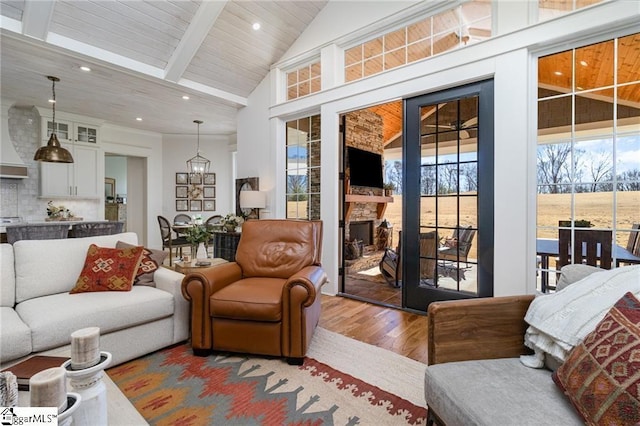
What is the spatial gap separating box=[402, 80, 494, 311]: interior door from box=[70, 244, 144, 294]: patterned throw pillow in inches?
104

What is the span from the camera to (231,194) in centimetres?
806

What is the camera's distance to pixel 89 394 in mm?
984

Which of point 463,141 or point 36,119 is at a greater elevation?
point 36,119

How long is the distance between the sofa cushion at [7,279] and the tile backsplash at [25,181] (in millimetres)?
4277

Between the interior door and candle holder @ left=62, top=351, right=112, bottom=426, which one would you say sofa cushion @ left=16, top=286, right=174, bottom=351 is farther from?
the interior door

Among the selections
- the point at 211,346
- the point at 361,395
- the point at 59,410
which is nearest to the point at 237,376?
the point at 211,346

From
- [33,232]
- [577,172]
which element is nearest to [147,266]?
[33,232]

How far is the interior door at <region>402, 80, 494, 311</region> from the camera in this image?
2.88 metres

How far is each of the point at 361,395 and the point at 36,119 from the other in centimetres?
722

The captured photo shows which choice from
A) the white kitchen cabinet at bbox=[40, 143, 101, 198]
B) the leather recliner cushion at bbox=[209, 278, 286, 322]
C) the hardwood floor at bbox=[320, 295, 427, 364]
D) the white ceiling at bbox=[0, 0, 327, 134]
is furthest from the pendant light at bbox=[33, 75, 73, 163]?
the hardwood floor at bbox=[320, 295, 427, 364]

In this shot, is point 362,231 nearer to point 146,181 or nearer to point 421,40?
point 421,40

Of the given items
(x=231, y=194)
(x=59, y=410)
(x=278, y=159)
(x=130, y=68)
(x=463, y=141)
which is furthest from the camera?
(x=231, y=194)

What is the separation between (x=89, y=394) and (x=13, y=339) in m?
1.21

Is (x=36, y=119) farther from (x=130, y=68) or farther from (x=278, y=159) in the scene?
(x=278, y=159)
